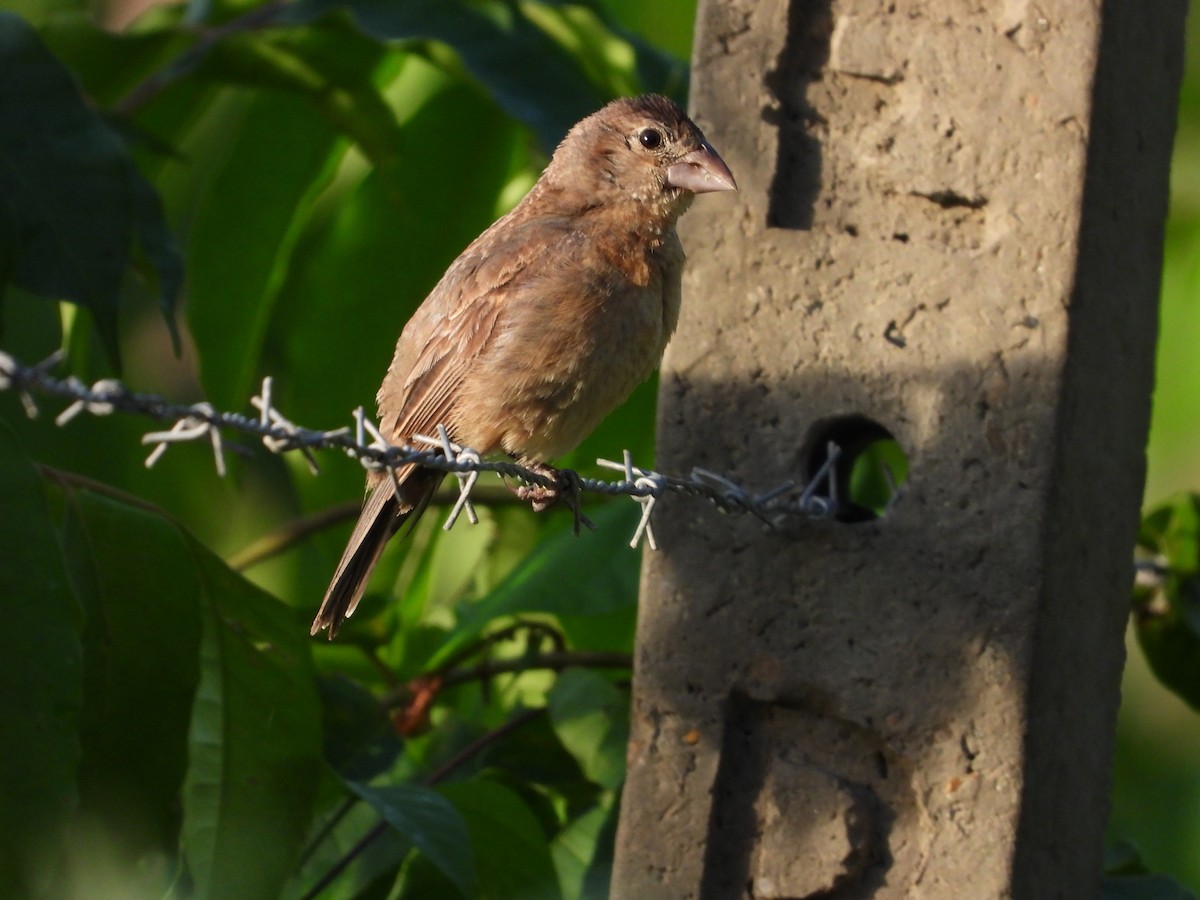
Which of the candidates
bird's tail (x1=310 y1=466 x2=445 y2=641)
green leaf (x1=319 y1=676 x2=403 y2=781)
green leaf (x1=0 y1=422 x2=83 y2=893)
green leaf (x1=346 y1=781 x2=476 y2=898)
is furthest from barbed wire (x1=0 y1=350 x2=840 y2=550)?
green leaf (x1=319 y1=676 x2=403 y2=781)

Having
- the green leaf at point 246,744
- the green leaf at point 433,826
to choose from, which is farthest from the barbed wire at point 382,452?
the green leaf at point 433,826

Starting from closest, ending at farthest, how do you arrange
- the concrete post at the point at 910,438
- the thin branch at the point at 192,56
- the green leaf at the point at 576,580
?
1. the concrete post at the point at 910,438
2. the green leaf at the point at 576,580
3. the thin branch at the point at 192,56

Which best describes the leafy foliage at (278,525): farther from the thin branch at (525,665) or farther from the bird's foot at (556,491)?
the bird's foot at (556,491)

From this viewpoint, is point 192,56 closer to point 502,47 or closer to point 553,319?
point 502,47

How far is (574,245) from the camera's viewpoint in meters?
3.01

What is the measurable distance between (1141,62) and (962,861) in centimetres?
142

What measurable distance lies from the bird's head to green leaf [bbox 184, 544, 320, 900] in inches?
41.1

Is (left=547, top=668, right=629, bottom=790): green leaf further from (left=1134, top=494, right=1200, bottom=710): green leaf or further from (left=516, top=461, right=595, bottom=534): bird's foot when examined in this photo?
(left=1134, top=494, right=1200, bottom=710): green leaf

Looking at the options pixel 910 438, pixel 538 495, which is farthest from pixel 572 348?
pixel 910 438

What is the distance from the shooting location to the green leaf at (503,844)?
313cm

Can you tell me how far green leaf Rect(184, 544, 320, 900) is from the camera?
2.81 metres

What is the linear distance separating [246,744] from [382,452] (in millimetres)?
995

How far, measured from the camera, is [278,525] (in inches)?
229

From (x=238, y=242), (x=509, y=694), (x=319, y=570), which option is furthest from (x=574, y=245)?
(x=319, y=570)
